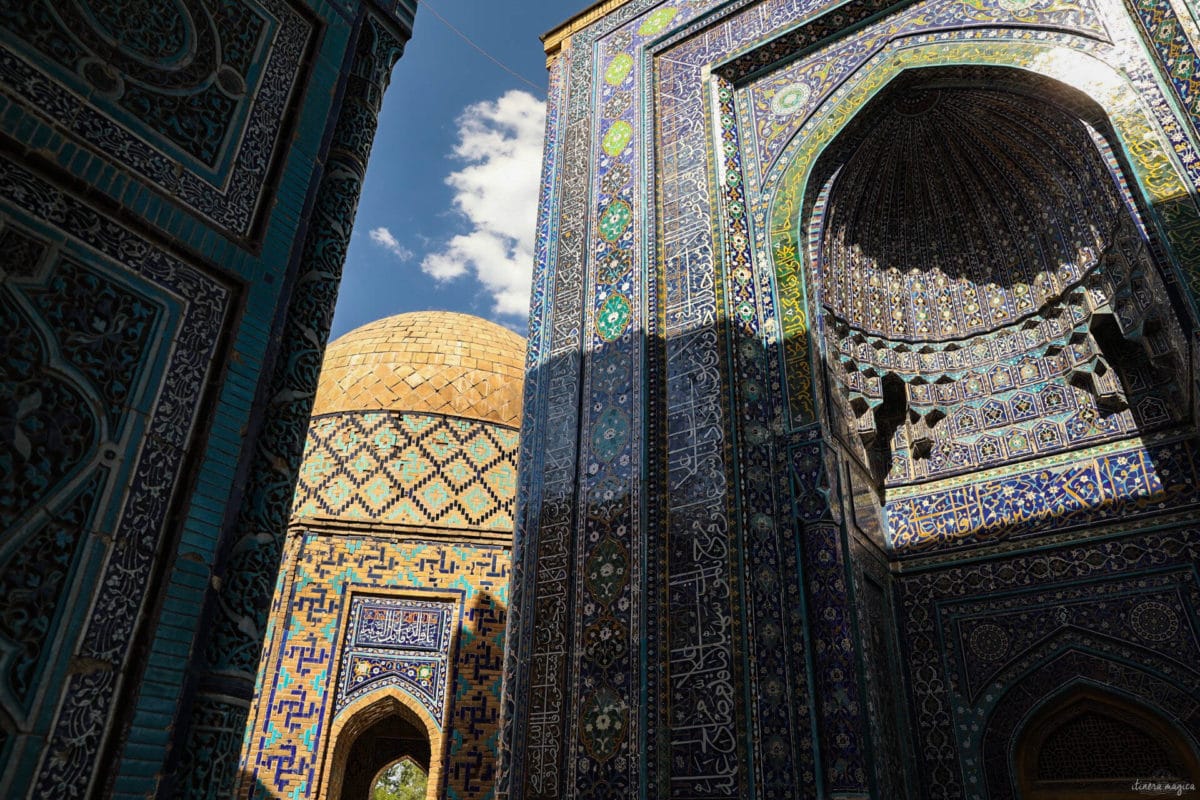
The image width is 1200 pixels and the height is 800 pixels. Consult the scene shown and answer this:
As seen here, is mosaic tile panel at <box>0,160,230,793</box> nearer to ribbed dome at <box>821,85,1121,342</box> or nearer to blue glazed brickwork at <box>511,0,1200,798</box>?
blue glazed brickwork at <box>511,0,1200,798</box>

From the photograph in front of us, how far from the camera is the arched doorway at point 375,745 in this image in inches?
326

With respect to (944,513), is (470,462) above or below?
above

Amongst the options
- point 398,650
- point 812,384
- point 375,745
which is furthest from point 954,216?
point 375,745

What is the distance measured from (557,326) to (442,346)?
21.6ft

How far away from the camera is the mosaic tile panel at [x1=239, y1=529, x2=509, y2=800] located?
8203mm

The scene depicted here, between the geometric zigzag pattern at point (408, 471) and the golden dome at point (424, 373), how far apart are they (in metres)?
0.29

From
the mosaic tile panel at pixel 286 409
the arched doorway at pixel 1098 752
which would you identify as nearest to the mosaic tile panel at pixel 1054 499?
the arched doorway at pixel 1098 752

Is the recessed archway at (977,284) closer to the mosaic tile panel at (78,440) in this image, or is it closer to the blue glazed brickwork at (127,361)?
the blue glazed brickwork at (127,361)

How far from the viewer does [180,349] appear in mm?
1723

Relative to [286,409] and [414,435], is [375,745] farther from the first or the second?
[286,409]

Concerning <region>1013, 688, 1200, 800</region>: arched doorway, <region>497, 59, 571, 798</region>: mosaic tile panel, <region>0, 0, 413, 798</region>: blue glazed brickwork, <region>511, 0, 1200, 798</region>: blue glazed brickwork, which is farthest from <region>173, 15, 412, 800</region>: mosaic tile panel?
<region>1013, 688, 1200, 800</region>: arched doorway

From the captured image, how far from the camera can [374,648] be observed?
884 centimetres

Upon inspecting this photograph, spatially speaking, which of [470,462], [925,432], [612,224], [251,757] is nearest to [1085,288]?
[925,432]

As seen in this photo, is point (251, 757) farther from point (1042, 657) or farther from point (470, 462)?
point (1042, 657)
